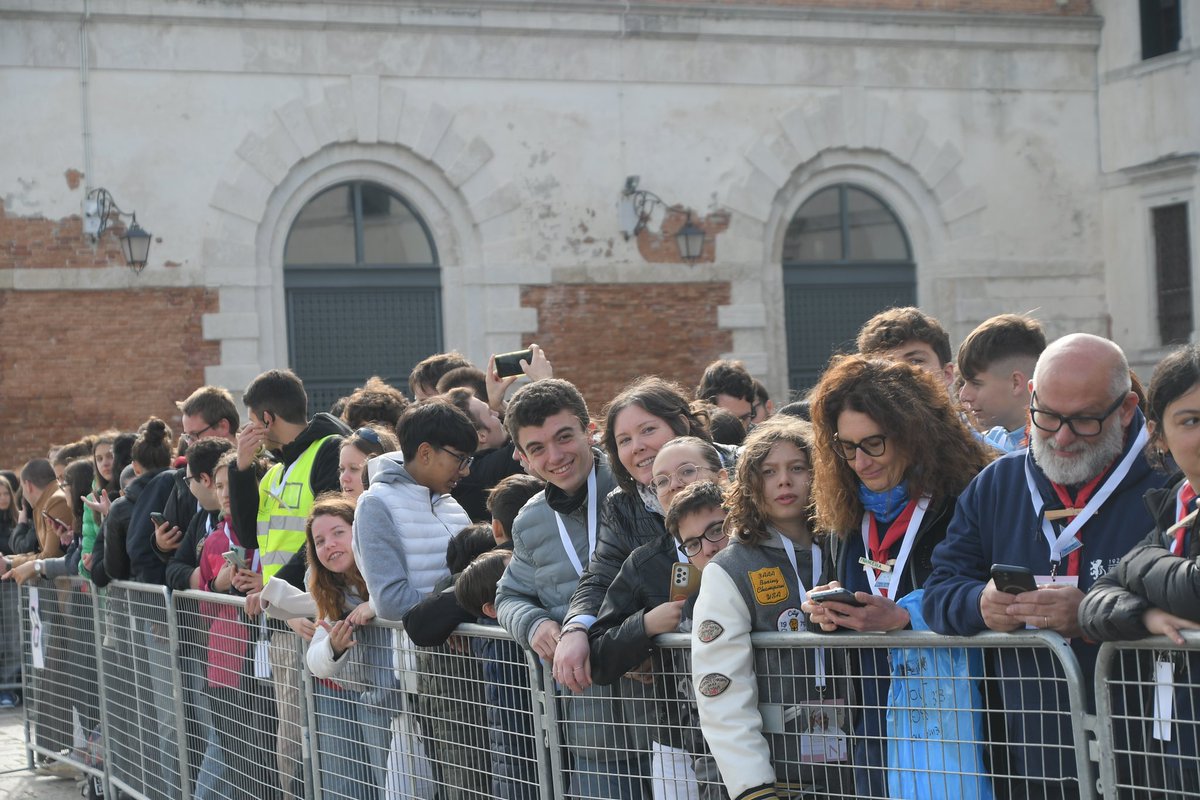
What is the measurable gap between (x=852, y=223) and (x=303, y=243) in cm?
736

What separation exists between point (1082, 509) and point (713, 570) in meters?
1.04

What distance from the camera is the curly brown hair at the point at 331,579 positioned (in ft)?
20.3

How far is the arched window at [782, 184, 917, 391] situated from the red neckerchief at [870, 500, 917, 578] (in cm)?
1601

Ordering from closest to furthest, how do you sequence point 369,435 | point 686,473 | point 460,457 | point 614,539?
point 686,473, point 614,539, point 460,457, point 369,435

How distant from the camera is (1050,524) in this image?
379cm

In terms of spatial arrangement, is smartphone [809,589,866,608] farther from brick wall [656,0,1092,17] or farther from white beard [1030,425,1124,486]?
brick wall [656,0,1092,17]

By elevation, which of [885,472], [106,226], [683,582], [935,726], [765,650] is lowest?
[935,726]

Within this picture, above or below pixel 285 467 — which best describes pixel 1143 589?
below

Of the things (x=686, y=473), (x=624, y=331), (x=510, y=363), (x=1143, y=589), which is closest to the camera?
(x=1143, y=589)

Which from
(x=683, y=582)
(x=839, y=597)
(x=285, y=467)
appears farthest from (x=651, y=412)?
(x=285, y=467)

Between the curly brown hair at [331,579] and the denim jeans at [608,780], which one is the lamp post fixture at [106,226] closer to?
the curly brown hair at [331,579]

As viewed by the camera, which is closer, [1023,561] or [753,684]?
[1023,561]

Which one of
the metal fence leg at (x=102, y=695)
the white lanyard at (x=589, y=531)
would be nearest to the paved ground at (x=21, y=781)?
the metal fence leg at (x=102, y=695)

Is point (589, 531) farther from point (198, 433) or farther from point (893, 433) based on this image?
point (198, 433)
